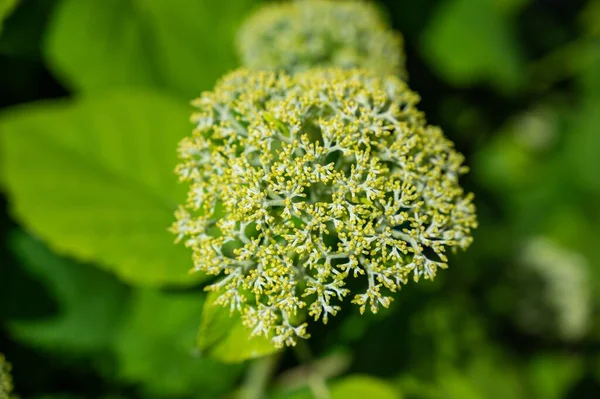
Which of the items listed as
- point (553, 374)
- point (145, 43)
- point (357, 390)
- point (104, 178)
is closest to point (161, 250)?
point (104, 178)

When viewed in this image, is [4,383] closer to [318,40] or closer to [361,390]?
[361,390]

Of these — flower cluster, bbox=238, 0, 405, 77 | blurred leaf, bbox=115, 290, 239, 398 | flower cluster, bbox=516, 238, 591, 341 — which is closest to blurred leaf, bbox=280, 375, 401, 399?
blurred leaf, bbox=115, 290, 239, 398

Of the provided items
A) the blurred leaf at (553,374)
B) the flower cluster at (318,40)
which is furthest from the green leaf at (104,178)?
the blurred leaf at (553,374)

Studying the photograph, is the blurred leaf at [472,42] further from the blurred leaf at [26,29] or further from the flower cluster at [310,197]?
the blurred leaf at [26,29]

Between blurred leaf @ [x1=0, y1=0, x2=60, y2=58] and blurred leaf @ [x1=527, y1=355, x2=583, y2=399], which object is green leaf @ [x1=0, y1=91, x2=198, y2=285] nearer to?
blurred leaf @ [x1=0, y1=0, x2=60, y2=58]

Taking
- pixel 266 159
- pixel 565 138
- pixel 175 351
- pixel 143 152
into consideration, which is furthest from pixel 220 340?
pixel 565 138

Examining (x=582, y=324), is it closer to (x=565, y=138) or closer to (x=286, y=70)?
(x=565, y=138)
